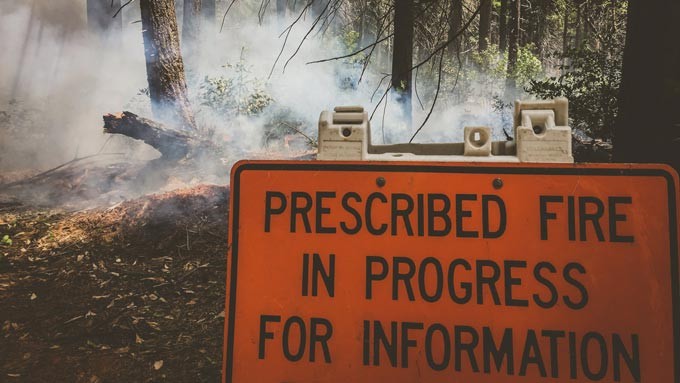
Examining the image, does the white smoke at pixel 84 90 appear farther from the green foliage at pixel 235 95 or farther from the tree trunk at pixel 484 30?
the tree trunk at pixel 484 30

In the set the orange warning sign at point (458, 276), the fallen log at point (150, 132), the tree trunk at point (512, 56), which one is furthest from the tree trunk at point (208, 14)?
the orange warning sign at point (458, 276)

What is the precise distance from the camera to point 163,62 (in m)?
8.07

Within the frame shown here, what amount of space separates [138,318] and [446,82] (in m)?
22.0

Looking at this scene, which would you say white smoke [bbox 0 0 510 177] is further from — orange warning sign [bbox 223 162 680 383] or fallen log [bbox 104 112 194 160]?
orange warning sign [bbox 223 162 680 383]

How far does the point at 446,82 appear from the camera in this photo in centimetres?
2306

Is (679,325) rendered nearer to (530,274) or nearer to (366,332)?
(530,274)

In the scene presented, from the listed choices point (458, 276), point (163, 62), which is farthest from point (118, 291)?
point (163, 62)

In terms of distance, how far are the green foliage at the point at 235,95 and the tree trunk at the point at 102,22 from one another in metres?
7.37

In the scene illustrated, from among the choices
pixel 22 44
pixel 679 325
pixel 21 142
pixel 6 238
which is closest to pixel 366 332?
pixel 679 325

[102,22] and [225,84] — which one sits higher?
[102,22]

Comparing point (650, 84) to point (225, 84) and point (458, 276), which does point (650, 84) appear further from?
point (225, 84)

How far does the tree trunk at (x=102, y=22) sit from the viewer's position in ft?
50.7

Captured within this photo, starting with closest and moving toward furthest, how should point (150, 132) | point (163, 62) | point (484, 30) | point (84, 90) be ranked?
point (150, 132) < point (163, 62) < point (84, 90) < point (484, 30)

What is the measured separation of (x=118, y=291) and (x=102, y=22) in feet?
50.9
